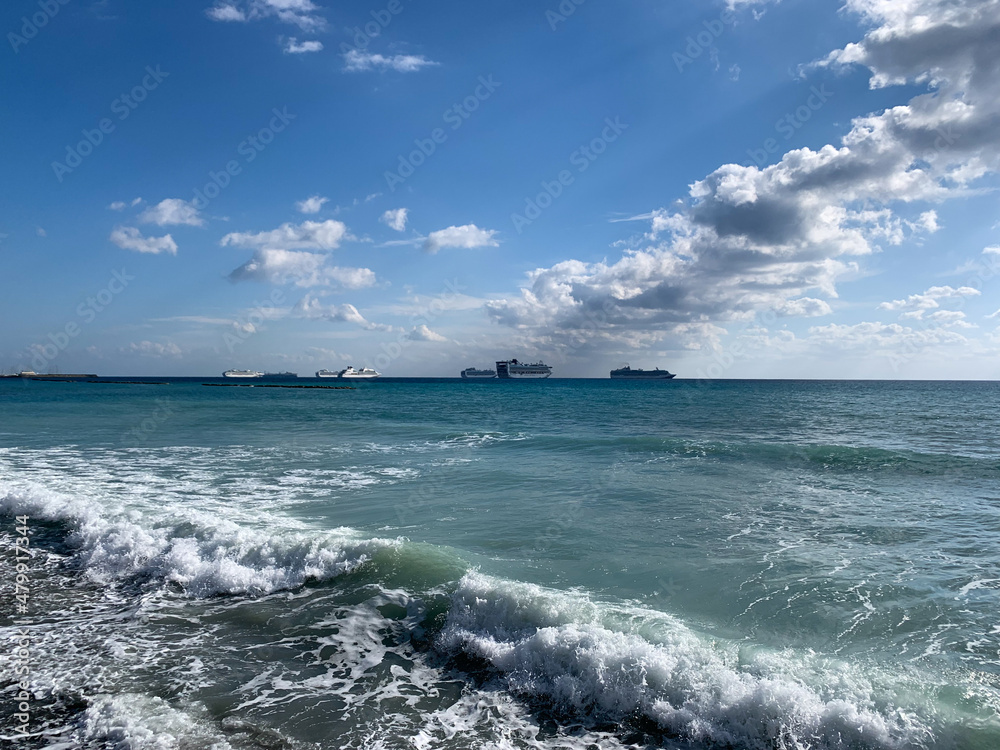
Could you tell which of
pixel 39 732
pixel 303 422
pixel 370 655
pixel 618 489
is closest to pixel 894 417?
pixel 618 489

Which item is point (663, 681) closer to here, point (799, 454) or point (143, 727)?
point (143, 727)

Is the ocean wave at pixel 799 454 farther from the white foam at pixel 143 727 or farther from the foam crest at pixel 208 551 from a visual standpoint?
the white foam at pixel 143 727

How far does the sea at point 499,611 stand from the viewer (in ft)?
18.1

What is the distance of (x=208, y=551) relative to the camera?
33.0ft

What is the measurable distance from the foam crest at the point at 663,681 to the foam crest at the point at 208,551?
3.17m

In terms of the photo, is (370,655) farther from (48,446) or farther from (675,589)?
(48,446)

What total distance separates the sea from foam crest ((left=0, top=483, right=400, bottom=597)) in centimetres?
6

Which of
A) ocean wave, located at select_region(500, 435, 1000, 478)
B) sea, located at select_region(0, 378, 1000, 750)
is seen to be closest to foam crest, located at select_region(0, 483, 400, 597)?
sea, located at select_region(0, 378, 1000, 750)

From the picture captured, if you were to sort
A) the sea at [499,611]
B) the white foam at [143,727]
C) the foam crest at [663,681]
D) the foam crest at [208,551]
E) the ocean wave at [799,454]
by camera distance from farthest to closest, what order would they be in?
the ocean wave at [799,454]
the foam crest at [208,551]
the sea at [499,611]
the foam crest at [663,681]
the white foam at [143,727]

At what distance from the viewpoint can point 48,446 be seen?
24.5 m

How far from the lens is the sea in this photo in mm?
5523

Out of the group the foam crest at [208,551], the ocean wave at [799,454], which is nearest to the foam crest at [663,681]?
the foam crest at [208,551]

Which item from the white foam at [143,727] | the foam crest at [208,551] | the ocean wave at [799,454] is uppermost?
the ocean wave at [799,454]

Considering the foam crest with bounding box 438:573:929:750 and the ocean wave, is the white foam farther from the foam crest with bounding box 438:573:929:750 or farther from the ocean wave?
the ocean wave
